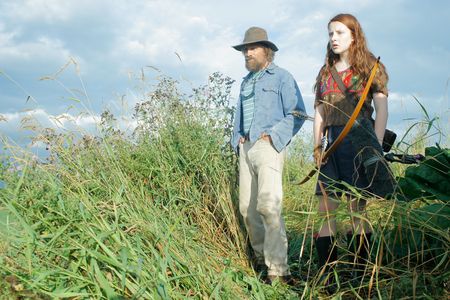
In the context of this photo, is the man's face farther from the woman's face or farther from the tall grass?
the woman's face

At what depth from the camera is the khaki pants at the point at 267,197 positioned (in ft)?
15.5

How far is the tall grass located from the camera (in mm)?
3131

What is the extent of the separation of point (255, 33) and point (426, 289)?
111 inches

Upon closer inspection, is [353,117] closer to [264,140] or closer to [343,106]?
[343,106]

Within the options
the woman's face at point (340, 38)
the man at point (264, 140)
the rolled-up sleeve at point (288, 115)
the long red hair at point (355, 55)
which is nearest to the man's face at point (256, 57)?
the man at point (264, 140)

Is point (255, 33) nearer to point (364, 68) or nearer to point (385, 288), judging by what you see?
point (364, 68)

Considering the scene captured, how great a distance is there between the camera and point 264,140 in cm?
486

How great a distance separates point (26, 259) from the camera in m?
3.25

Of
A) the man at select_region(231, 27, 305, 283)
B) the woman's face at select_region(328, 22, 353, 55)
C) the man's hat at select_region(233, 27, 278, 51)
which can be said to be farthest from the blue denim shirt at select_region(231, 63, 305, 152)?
the woman's face at select_region(328, 22, 353, 55)

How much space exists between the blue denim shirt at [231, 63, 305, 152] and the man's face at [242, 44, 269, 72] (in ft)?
0.38

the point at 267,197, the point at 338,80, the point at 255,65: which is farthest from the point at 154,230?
the point at 255,65

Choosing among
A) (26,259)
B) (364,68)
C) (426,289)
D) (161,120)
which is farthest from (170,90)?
(426,289)

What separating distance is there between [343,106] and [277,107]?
Answer: 3.05 feet

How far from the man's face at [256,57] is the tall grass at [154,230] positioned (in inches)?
25.1
